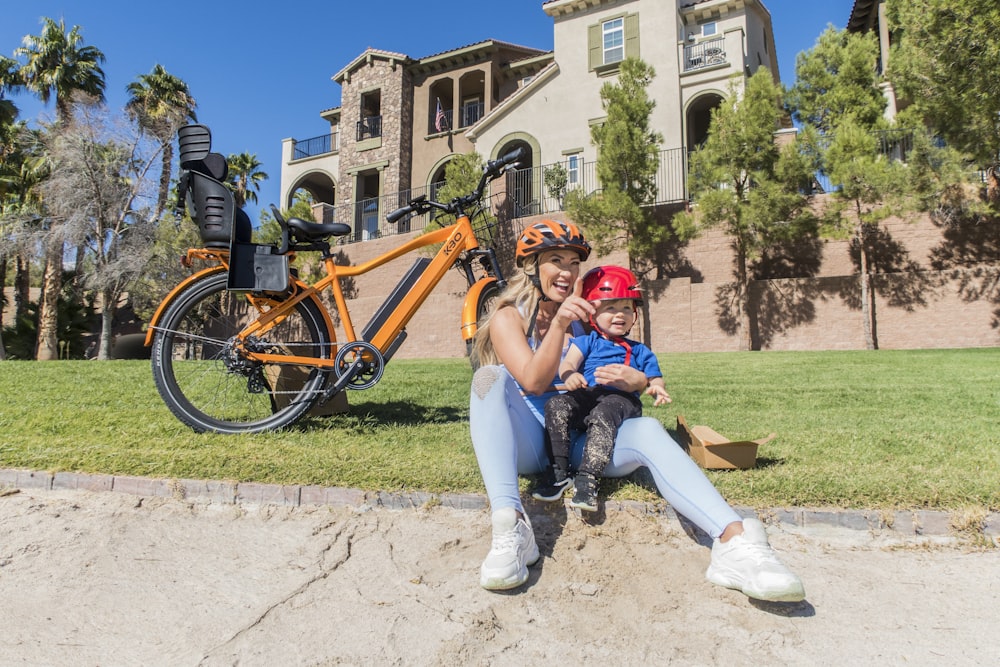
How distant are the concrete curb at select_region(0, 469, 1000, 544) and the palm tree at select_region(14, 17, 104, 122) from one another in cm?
2680

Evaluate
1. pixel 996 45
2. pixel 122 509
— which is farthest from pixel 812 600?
pixel 996 45

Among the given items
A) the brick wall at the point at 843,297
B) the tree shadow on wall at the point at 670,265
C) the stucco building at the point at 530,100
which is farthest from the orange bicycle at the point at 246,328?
the stucco building at the point at 530,100

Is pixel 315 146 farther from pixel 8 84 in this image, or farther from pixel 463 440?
pixel 463 440

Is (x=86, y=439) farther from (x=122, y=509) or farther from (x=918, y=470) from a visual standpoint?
(x=918, y=470)

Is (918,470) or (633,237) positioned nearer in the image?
(918,470)

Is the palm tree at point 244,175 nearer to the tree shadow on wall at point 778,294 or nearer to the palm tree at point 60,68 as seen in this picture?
the palm tree at point 60,68

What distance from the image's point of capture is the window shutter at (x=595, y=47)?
22.3 m

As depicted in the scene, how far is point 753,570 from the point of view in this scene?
2.13 meters

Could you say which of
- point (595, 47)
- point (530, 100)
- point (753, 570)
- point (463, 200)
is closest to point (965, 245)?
point (595, 47)

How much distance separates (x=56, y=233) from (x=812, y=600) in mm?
24593

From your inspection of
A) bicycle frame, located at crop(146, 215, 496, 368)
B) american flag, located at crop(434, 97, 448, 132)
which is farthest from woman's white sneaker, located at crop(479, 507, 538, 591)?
american flag, located at crop(434, 97, 448, 132)

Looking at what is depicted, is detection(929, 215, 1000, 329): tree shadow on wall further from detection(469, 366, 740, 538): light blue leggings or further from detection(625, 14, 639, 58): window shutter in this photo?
detection(469, 366, 740, 538): light blue leggings

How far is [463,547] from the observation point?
268 cm

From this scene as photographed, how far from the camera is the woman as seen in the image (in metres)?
2.22
